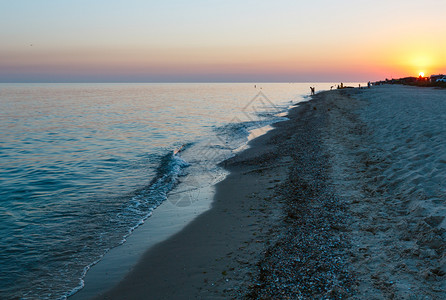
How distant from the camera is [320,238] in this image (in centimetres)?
772

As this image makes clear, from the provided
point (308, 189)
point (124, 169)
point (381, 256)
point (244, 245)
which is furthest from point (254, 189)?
point (124, 169)

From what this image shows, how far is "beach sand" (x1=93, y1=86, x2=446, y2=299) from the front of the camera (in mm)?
5891

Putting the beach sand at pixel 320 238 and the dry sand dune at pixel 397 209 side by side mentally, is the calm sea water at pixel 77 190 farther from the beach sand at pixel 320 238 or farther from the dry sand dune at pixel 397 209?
the dry sand dune at pixel 397 209

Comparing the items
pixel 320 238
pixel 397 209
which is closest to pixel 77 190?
pixel 320 238

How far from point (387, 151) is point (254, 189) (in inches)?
289

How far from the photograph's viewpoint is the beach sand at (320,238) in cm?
589

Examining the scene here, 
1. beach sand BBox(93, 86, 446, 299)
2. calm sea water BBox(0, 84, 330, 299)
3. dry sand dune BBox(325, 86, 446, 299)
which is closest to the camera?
dry sand dune BBox(325, 86, 446, 299)

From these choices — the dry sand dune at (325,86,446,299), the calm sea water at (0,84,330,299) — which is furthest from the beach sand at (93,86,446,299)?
the calm sea water at (0,84,330,299)

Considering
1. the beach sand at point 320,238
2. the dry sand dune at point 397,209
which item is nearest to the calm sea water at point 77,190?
the beach sand at point 320,238

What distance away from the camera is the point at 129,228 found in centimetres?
1031

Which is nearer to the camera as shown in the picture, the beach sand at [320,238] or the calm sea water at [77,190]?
the beach sand at [320,238]

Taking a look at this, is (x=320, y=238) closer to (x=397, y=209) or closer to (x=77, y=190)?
(x=397, y=209)

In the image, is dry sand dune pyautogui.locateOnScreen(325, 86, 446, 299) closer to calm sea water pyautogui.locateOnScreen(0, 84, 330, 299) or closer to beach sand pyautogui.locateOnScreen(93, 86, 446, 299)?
beach sand pyautogui.locateOnScreen(93, 86, 446, 299)

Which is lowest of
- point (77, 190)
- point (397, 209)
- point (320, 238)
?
point (320, 238)
